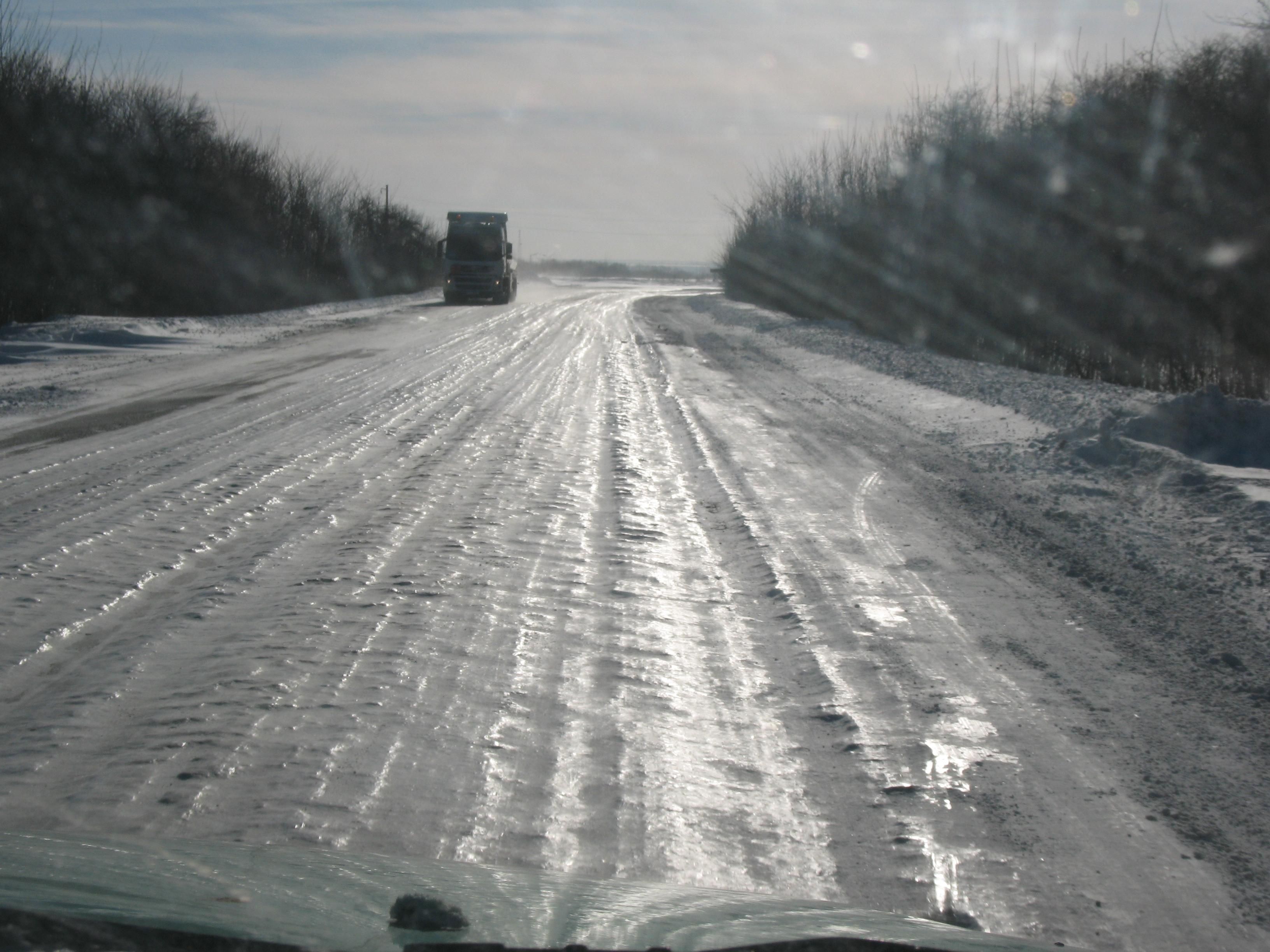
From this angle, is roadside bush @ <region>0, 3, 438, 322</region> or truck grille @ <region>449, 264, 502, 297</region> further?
truck grille @ <region>449, 264, 502, 297</region>

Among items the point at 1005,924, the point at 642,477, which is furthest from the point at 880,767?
the point at 642,477

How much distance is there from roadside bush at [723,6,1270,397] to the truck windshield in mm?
14124

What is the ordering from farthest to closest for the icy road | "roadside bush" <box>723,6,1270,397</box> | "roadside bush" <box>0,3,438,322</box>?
"roadside bush" <box>0,3,438,322</box> < "roadside bush" <box>723,6,1270,397</box> < the icy road

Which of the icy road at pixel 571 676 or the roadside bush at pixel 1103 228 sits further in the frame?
the roadside bush at pixel 1103 228

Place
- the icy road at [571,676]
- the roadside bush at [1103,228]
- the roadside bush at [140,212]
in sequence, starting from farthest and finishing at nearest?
the roadside bush at [140,212], the roadside bush at [1103,228], the icy road at [571,676]

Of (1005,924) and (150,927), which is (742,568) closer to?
(1005,924)

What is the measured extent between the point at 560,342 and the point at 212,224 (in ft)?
53.8

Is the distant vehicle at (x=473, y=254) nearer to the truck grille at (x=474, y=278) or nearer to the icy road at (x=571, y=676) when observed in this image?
the truck grille at (x=474, y=278)

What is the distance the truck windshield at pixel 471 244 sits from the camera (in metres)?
37.3

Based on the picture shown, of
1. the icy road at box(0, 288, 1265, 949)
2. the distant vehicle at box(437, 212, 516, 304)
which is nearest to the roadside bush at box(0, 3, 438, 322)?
the distant vehicle at box(437, 212, 516, 304)

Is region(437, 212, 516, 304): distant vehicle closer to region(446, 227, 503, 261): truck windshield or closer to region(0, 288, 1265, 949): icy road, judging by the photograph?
region(446, 227, 503, 261): truck windshield

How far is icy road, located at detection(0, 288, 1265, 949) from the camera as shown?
9.93 ft

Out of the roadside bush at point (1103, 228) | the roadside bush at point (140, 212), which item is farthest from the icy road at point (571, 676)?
the roadside bush at point (140, 212)

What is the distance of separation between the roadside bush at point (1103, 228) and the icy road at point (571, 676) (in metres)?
9.26
